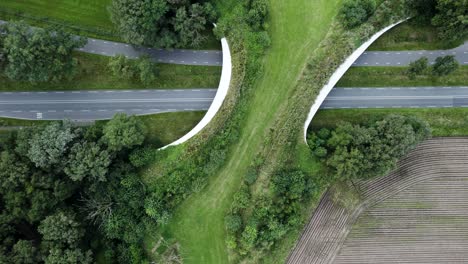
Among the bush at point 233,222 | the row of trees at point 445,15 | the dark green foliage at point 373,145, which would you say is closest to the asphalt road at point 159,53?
the dark green foliage at point 373,145

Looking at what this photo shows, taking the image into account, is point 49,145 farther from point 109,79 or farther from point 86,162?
point 109,79

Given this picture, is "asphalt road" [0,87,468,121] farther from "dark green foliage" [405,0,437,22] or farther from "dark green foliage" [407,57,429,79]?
Result: "dark green foliage" [405,0,437,22]

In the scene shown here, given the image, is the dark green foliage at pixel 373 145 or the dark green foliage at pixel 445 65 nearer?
the dark green foliage at pixel 373 145

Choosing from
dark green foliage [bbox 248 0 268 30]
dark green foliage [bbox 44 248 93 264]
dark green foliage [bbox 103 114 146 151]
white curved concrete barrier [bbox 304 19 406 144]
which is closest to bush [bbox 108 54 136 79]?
dark green foliage [bbox 103 114 146 151]

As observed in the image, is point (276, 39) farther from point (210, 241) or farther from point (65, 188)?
point (65, 188)

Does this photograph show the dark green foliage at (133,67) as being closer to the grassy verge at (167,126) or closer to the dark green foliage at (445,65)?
the grassy verge at (167,126)

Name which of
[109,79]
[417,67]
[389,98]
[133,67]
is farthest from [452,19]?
[109,79]
